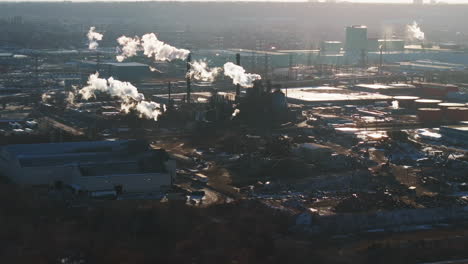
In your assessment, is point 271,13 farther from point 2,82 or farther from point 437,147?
point 437,147

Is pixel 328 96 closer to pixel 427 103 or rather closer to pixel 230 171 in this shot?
pixel 427 103

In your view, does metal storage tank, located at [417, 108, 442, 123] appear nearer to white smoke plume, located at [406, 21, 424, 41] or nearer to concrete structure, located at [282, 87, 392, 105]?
concrete structure, located at [282, 87, 392, 105]

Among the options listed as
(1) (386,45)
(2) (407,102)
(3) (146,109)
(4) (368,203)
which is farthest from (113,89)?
(1) (386,45)

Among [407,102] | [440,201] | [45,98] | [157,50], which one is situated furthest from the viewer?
[157,50]

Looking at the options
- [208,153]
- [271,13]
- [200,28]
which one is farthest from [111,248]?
[271,13]

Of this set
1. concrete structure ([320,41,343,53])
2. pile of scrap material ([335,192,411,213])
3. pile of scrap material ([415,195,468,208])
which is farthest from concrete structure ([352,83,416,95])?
concrete structure ([320,41,343,53])

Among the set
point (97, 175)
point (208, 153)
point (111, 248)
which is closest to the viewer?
point (111, 248)
